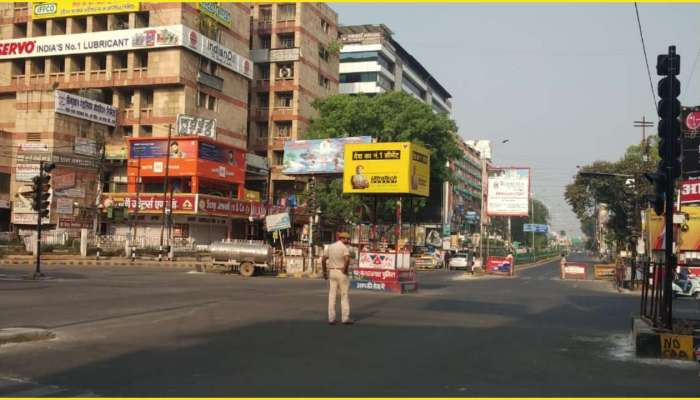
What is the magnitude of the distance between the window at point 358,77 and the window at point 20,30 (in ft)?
132

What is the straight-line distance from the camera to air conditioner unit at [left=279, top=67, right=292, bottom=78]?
6812 cm

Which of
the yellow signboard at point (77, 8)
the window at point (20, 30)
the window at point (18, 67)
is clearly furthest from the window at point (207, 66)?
the window at point (20, 30)

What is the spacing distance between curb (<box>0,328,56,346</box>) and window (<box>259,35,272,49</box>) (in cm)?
6316

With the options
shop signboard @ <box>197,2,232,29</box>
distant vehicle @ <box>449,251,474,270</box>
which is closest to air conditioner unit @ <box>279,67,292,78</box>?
shop signboard @ <box>197,2,232,29</box>

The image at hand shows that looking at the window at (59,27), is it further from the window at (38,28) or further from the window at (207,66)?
the window at (207,66)

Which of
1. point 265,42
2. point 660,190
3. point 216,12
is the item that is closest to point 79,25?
point 216,12

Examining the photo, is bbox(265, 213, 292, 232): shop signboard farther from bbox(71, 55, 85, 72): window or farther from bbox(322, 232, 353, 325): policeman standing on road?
bbox(71, 55, 85, 72): window

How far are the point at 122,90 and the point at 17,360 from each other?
5363 centimetres

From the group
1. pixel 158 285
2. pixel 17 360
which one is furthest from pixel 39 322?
pixel 158 285

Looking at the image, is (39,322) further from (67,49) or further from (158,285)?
(67,49)

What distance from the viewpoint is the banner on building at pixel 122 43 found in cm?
5506

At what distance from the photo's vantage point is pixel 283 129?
228ft

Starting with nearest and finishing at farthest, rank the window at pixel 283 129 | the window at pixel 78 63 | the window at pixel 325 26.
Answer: the window at pixel 78 63, the window at pixel 283 129, the window at pixel 325 26

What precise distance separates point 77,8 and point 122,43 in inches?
245
